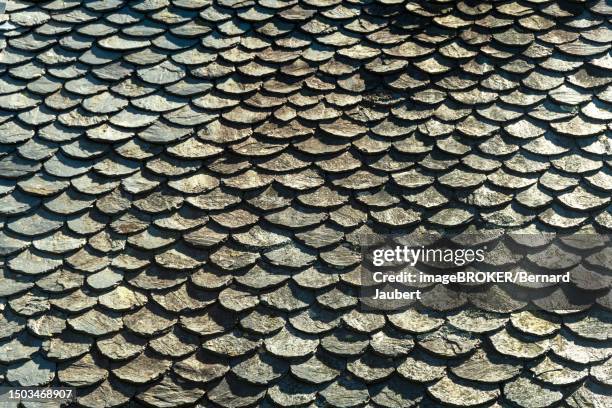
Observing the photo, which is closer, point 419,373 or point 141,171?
point 419,373

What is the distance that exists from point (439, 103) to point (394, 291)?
3.96 ft

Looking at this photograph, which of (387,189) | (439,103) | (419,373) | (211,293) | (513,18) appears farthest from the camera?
(513,18)

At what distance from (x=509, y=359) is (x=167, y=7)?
301cm

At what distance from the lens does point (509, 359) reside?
3.64 m

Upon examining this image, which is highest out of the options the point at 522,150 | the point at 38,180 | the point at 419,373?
the point at 522,150

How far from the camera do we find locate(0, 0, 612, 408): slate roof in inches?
144

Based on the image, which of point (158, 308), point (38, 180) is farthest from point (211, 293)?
point (38, 180)

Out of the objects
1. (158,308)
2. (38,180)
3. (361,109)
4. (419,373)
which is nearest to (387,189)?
(361,109)

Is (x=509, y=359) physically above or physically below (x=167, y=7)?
below

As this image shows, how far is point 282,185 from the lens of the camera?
4199 mm

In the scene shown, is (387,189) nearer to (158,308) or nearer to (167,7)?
(158,308)

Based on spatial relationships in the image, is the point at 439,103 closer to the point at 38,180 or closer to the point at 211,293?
the point at 211,293

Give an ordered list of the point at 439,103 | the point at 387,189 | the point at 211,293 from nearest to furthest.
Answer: the point at 211,293
the point at 387,189
the point at 439,103

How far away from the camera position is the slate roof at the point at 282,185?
3658 mm
